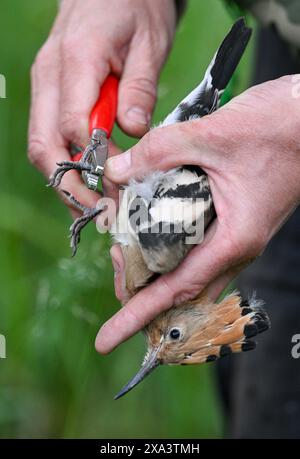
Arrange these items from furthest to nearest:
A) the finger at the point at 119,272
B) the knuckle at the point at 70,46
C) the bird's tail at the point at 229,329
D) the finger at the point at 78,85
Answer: the knuckle at the point at 70,46 < the finger at the point at 78,85 < the finger at the point at 119,272 < the bird's tail at the point at 229,329

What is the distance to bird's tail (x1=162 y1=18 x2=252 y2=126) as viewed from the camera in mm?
1801

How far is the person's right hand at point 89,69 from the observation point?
6.18 feet

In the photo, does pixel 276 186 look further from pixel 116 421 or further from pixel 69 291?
pixel 116 421

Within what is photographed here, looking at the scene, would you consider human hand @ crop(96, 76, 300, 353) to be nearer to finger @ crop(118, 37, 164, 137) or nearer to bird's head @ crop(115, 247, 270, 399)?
bird's head @ crop(115, 247, 270, 399)

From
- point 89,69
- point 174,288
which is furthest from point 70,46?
point 174,288

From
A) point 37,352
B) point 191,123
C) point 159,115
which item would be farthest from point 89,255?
point 191,123

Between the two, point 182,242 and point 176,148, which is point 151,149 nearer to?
point 176,148

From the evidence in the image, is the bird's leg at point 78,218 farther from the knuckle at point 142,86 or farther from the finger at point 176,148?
the knuckle at point 142,86

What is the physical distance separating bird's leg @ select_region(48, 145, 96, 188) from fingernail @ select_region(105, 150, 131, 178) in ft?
0.17

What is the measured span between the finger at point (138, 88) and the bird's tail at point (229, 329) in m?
0.48

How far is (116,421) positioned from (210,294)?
1390mm

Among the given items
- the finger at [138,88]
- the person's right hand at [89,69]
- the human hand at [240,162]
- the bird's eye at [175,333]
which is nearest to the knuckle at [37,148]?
the person's right hand at [89,69]

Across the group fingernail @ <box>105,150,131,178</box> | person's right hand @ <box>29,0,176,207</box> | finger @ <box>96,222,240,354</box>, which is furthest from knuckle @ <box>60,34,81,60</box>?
finger @ <box>96,222,240,354</box>

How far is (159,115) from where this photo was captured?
2.67 metres
